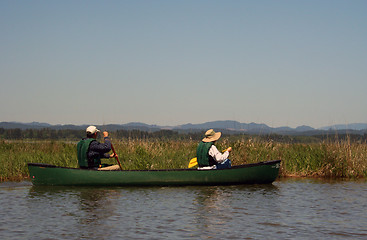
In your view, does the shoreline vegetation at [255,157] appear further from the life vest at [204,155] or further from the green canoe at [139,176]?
the life vest at [204,155]

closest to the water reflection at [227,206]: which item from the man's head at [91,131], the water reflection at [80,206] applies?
the water reflection at [80,206]

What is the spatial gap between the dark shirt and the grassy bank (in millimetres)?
2724

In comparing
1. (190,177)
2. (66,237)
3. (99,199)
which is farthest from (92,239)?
(190,177)

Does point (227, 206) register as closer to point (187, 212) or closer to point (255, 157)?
point (187, 212)

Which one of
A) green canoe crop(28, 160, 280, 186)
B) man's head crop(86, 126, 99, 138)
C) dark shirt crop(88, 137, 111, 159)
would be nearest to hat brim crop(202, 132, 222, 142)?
green canoe crop(28, 160, 280, 186)

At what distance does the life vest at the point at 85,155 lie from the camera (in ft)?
50.3

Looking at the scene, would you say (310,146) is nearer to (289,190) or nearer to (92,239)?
(289,190)

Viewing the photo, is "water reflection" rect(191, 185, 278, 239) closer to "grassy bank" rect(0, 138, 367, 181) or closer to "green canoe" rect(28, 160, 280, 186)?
"green canoe" rect(28, 160, 280, 186)

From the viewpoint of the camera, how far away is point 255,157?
18.9 metres

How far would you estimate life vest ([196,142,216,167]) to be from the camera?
15.6 meters

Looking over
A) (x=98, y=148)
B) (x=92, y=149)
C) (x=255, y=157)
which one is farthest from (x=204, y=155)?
(x=255, y=157)

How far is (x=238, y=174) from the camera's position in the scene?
15.9 meters

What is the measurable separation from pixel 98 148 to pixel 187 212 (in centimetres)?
430

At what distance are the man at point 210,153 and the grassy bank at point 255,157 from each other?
253cm
